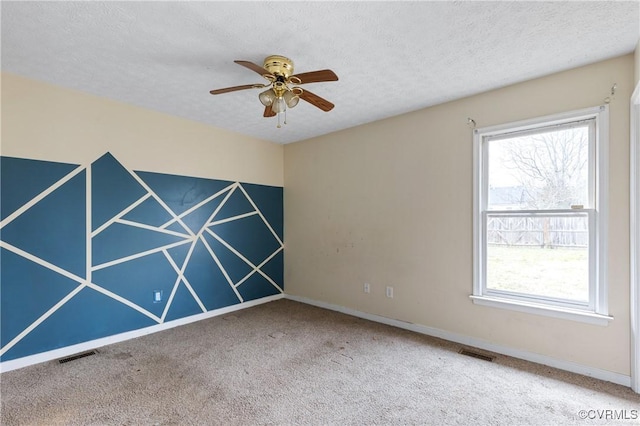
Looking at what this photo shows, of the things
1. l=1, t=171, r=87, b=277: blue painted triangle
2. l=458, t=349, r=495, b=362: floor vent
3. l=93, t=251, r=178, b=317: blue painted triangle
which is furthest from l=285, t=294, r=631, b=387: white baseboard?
l=1, t=171, r=87, b=277: blue painted triangle

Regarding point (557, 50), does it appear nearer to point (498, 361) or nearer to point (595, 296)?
point (595, 296)

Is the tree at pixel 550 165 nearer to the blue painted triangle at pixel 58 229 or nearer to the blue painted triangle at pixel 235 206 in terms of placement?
the blue painted triangle at pixel 235 206

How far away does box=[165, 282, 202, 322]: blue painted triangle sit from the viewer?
366 cm

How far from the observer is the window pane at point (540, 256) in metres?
2.57

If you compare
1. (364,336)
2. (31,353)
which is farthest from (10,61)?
(364,336)

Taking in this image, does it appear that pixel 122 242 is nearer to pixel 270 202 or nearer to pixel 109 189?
pixel 109 189

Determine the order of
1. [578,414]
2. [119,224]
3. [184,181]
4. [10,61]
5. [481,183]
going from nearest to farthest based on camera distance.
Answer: [578,414], [10,61], [481,183], [119,224], [184,181]

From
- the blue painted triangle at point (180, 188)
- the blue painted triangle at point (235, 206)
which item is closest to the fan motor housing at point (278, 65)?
the blue painted triangle at point (180, 188)

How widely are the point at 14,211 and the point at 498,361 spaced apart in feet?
14.4

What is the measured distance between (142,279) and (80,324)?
66cm

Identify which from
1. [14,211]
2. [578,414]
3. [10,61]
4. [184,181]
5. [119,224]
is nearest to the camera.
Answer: [578,414]

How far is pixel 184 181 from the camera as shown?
12.5 ft

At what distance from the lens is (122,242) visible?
129 inches

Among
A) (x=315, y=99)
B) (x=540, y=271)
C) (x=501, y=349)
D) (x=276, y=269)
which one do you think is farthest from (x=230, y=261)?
(x=540, y=271)
